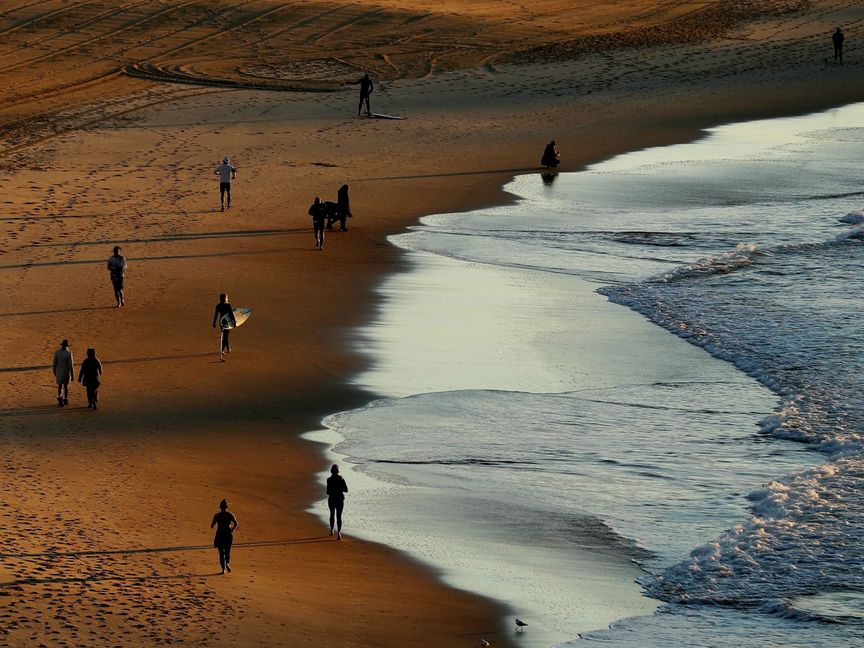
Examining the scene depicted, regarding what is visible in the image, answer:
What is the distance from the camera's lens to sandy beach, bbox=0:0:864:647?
14.7 m

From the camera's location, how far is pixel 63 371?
20.0 meters

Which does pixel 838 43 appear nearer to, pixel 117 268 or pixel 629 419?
pixel 117 268

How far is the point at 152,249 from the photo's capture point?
2978 centimetres

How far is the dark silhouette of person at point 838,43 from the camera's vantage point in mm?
52906

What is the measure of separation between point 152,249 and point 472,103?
1997 cm

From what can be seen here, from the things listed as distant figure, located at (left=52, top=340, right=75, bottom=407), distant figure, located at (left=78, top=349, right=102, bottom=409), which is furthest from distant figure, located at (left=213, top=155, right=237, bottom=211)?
distant figure, located at (left=78, top=349, right=102, bottom=409)

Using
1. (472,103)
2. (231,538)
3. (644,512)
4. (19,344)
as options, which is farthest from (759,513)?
(472,103)

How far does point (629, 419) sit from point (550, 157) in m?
20.0

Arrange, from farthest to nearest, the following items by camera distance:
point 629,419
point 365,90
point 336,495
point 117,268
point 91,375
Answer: point 365,90 < point 117,268 < point 629,419 < point 91,375 < point 336,495

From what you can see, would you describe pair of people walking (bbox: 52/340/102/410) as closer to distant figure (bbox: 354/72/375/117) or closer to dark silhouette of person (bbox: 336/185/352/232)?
dark silhouette of person (bbox: 336/185/352/232)

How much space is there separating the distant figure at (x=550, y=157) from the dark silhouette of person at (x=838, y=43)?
17809 mm

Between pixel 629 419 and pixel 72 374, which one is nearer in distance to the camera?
pixel 72 374

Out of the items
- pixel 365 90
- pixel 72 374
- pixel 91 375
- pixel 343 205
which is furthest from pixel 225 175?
pixel 91 375

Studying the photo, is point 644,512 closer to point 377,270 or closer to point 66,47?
point 377,270
